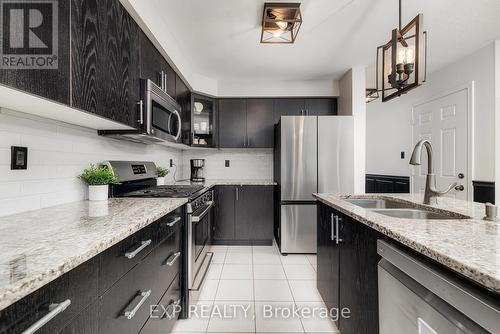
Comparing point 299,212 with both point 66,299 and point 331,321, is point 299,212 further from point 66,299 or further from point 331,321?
point 66,299

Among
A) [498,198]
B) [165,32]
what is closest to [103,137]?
[165,32]

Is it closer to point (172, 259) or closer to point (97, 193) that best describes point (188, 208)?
point (172, 259)

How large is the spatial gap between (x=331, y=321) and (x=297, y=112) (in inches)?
106

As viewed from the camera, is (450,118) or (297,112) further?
(297,112)

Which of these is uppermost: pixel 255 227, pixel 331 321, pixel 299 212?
pixel 299 212

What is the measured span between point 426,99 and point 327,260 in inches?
126

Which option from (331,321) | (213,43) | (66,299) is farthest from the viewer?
(213,43)

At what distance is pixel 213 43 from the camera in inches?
98.8

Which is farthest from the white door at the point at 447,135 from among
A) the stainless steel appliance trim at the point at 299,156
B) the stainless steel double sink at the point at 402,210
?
the stainless steel double sink at the point at 402,210

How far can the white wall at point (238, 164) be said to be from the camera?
3.79 metres

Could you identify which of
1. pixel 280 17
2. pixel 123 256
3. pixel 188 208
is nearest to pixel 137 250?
pixel 123 256

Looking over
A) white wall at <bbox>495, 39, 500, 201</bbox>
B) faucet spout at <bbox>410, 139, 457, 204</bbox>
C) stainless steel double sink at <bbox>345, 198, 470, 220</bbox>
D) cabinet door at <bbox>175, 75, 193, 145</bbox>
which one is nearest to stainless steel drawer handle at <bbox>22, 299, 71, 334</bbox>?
stainless steel double sink at <bbox>345, 198, 470, 220</bbox>

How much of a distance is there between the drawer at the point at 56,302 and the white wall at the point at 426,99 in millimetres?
3606

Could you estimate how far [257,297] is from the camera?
197cm
